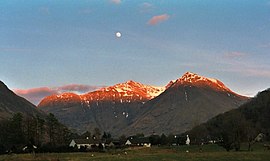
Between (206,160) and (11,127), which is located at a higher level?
(11,127)

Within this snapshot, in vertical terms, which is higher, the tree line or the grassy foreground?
the tree line

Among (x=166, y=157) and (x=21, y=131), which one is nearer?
(x=166, y=157)

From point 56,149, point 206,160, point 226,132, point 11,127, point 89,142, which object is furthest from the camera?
point 89,142

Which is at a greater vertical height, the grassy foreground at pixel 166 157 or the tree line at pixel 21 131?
the tree line at pixel 21 131

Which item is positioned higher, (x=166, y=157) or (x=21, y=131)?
(x=21, y=131)

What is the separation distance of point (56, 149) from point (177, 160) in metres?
58.5

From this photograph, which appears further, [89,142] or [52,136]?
[89,142]

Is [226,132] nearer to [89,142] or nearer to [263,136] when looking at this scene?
[263,136]

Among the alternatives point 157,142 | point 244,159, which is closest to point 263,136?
point 157,142

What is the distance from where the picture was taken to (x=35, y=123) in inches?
5753

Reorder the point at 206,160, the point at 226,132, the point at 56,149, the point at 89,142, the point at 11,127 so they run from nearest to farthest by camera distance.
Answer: the point at 206,160
the point at 226,132
the point at 56,149
the point at 11,127
the point at 89,142

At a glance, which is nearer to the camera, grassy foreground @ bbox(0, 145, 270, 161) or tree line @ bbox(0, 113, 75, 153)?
grassy foreground @ bbox(0, 145, 270, 161)

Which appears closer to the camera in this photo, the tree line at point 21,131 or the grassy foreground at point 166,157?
the grassy foreground at point 166,157

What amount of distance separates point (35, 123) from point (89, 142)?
135ft
